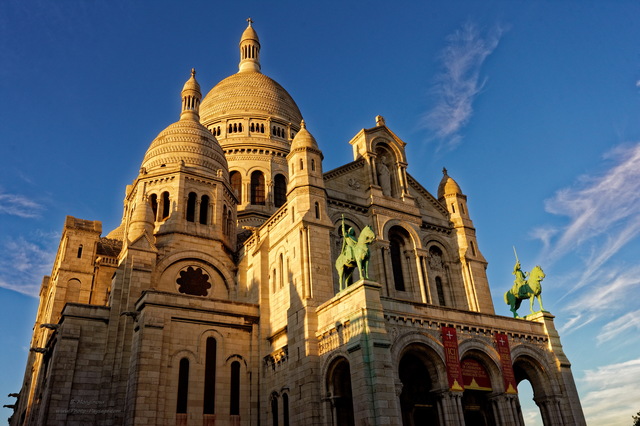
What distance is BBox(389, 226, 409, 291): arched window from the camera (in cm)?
3269

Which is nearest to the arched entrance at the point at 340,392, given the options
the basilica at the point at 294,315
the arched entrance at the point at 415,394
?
the basilica at the point at 294,315

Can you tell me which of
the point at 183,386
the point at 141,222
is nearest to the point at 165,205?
the point at 141,222

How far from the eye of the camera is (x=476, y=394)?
28531mm

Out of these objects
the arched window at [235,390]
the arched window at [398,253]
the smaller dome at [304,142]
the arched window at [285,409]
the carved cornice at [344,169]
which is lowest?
the arched window at [285,409]

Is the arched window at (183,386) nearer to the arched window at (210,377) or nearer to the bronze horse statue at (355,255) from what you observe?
the arched window at (210,377)

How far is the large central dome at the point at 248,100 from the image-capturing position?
56.9 meters

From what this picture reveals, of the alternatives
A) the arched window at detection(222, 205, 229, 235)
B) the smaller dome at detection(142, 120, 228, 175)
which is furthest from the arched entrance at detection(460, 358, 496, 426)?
the smaller dome at detection(142, 120, 228, 175)

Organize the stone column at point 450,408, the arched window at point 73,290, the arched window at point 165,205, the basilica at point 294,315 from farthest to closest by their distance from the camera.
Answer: the arched window at point 165,205 < the arched window at point 73,290 < the basilica at point 294,315 < the stone column at point 450,408

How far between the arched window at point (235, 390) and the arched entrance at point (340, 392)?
687 centimetres

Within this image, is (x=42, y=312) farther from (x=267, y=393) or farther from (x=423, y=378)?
(x=423, y=378)

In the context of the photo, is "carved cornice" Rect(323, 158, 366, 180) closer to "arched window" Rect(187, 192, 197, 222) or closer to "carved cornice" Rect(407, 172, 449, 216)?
"carved cornice" Rect(407, 172, 449, 216)

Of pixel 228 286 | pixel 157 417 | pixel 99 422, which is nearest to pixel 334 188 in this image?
pixel 228 286

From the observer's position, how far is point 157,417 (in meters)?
26.5

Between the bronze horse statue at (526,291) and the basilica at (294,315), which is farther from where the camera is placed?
the bronze horse statue at (526,291)
